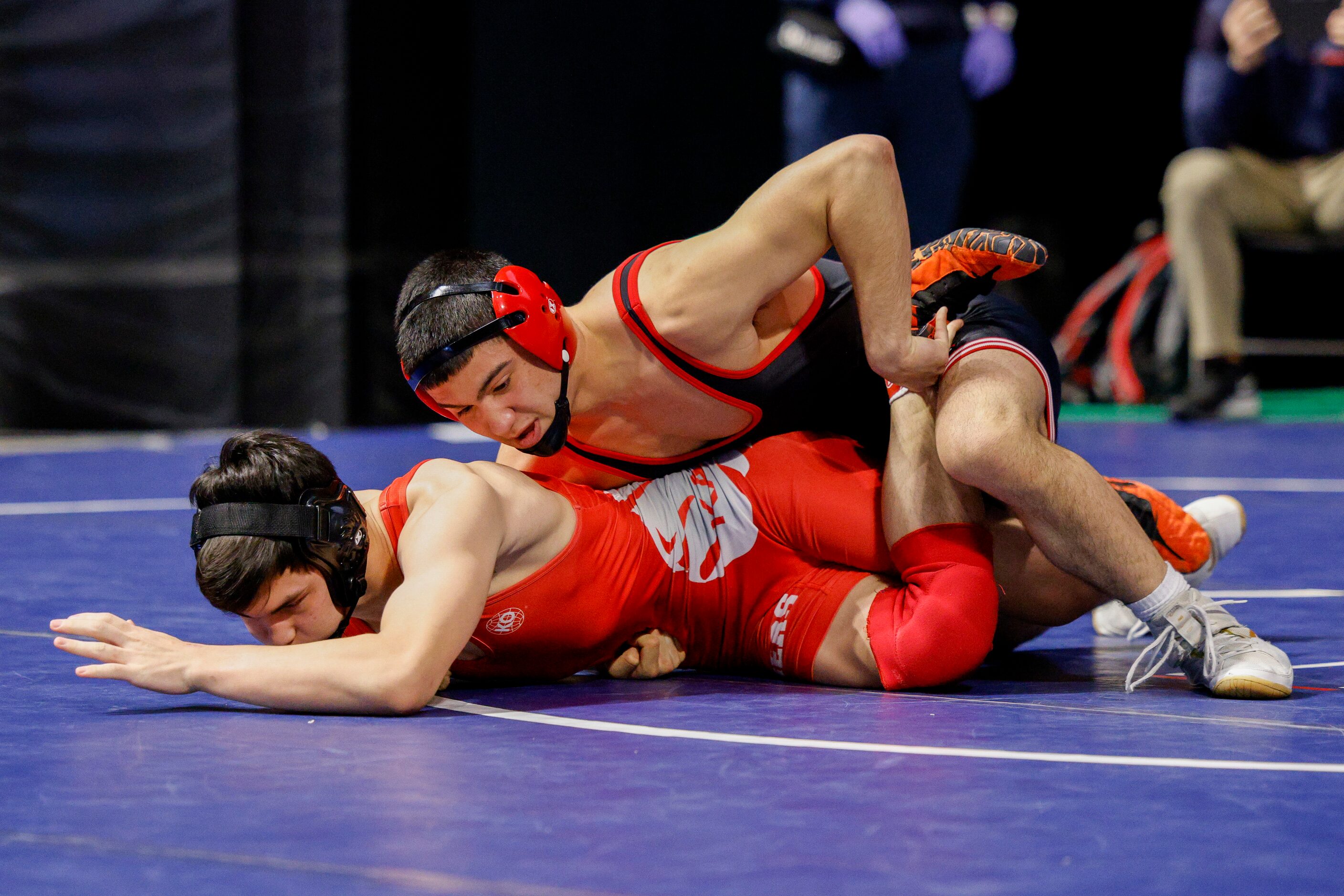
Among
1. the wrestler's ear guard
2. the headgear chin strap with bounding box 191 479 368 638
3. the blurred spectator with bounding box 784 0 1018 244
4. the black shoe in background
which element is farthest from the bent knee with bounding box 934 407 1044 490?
the black shoe in background

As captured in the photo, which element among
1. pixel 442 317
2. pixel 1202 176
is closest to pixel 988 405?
pixel 442 317

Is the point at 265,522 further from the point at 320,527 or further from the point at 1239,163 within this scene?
the point at 1239,163

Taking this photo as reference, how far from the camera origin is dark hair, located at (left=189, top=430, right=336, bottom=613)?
7.85 ft

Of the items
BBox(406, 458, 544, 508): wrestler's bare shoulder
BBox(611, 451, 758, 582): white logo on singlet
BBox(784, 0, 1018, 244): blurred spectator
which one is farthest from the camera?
BBox(784, 0, 1018, 244): blurred spectator

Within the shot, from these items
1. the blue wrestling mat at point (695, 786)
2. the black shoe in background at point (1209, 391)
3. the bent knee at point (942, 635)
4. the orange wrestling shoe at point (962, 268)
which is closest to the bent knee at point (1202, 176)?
the black shoe in background at point (1209, 391)

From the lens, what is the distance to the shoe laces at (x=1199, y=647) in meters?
2.60

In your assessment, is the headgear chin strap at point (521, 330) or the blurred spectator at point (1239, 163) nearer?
Result: the headgear chin strap at point (521, 330)

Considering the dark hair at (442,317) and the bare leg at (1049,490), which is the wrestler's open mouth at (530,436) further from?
the bare leg at (1049,490)

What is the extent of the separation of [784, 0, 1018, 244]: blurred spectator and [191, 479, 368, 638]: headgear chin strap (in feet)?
14.2

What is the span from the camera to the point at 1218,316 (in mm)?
7547

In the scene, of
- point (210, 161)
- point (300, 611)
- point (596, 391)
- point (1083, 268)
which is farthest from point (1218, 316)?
point (300, 611)

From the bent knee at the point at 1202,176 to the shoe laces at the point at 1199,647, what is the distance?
520 centimetres

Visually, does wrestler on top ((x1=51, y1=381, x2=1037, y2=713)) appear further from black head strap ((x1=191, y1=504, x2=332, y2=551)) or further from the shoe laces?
the shoe laces

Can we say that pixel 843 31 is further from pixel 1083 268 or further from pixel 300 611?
pixel 300 611
